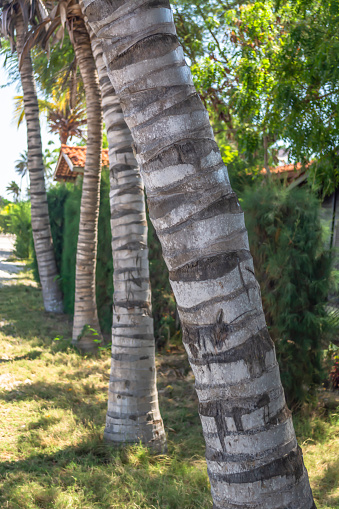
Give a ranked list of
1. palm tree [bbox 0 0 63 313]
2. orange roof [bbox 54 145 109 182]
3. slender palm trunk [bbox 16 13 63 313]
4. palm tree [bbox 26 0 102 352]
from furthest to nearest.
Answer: orange roof [bbox 54 145 109 182]
slender palm trunk [bbox 16 13 63 313]
palm tree [bbox 0 0 63 313]
palm tree [bbox 26 0 102 352]

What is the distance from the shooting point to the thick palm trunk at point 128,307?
4445mm

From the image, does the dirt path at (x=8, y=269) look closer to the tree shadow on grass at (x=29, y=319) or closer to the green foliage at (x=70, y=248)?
the tree shadow on grass at (x=29, y=319)

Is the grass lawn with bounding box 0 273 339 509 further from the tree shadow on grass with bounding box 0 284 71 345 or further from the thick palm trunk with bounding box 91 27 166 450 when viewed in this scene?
the tree shadow on grass with bounding box 0 284 71 345

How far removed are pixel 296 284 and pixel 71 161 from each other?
11.9 meters

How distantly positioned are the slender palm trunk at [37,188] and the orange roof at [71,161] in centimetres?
370

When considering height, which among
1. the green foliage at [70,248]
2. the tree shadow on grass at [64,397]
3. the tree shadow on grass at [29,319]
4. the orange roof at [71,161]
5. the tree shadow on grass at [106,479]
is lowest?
the tree shadow on grass at [106,479]

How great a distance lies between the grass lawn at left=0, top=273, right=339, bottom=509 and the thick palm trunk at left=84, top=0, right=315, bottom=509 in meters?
2.03

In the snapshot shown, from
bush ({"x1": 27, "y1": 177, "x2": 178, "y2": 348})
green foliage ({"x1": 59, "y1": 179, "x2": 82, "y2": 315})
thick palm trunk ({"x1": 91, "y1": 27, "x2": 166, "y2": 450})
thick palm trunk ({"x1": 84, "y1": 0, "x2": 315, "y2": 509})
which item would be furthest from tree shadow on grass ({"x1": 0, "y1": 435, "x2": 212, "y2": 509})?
green foliage ({"x1": 59, "y1": 179, "x2": 82, "y2": 315})

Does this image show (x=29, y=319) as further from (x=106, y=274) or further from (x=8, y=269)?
(x=8, y=269)

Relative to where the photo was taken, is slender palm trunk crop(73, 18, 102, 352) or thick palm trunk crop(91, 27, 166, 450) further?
slender palm trunk crop(73, 18, 102, 352)

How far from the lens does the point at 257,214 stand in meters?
5.57

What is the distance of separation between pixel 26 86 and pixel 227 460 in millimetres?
10886

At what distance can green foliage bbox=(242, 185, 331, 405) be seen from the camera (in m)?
5.36

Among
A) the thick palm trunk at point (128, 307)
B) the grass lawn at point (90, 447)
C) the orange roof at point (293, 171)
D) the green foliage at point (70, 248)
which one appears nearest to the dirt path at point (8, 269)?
the green foliage at point (70, 248)
